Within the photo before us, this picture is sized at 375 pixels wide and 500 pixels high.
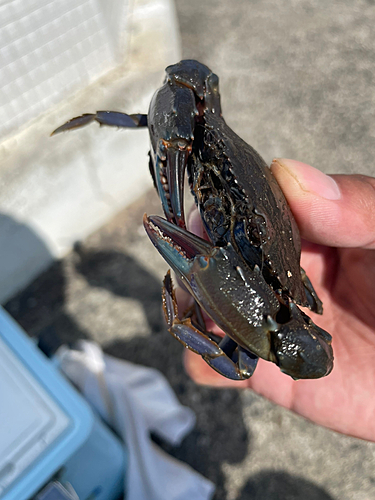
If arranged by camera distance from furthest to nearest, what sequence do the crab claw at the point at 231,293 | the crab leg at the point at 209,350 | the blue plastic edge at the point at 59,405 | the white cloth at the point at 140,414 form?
1. the white cloth at the point at 140,414
2. the blue plastic edge at the point at 59,405
3. the crab leg at the point at 209,350
4. the crab claw at the point at 231,293

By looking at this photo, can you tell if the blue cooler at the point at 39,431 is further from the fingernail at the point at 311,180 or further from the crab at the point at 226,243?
the fingernail at the point at 311,180

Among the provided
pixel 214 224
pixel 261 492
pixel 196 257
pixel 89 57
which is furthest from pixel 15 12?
pixel 261 492

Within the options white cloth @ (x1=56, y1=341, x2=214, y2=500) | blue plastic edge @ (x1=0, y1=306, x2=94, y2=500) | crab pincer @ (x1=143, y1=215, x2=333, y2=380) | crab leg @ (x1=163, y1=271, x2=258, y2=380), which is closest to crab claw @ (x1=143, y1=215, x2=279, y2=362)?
crab pincer @ (x1=143, y1=215, x2=333, y2=380)

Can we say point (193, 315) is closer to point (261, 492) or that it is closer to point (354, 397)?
point (354, 397)

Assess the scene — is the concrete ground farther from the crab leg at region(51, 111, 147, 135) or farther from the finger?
the finger

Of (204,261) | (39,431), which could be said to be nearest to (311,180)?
(204,261)

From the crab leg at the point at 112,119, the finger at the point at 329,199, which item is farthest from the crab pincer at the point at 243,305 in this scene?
the crab leg at the point at 112,119
